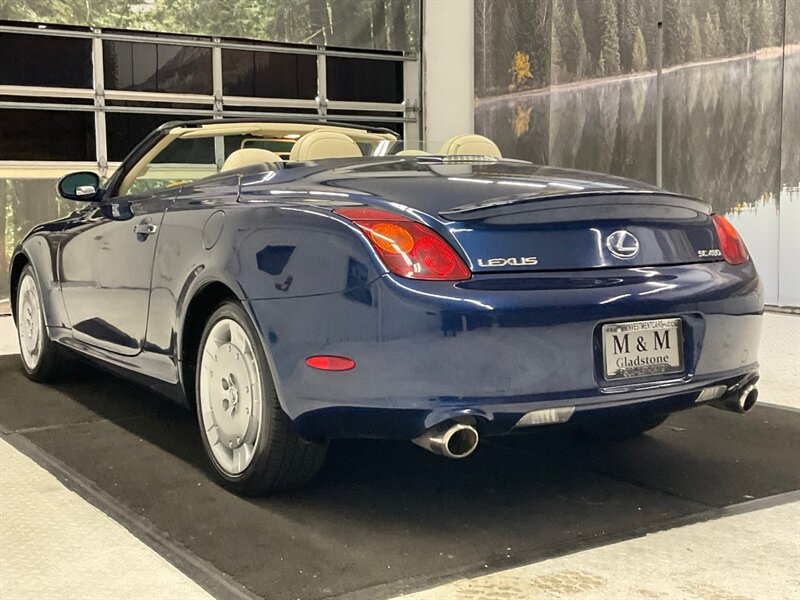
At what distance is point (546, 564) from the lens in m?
2.18

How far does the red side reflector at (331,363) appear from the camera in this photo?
7.39 ft

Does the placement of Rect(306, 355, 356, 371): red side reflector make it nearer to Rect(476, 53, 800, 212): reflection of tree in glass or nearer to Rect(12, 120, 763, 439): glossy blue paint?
Rect(12, 120, 763, 439): glossy blue paint

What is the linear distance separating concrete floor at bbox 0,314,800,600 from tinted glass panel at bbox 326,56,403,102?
7680 millimetres

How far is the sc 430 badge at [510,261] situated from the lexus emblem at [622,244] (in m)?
0.24

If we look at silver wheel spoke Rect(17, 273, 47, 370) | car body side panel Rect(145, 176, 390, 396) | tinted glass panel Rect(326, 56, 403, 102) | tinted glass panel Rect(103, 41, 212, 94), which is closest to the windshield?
car body side panel Rect(145, 176, 390, 396)

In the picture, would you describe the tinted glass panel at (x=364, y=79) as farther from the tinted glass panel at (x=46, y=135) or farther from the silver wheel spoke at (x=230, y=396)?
the silver wheel spoke at (x=230, y=396)

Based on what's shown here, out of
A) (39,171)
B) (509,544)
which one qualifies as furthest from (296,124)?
(39,171)

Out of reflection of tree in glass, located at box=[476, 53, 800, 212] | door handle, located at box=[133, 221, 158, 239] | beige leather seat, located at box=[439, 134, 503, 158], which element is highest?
reflection of tree in glass, located at box=[476, 53, 800, 212]

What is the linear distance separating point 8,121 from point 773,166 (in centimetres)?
639

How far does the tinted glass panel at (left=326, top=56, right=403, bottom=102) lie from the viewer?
9.80m

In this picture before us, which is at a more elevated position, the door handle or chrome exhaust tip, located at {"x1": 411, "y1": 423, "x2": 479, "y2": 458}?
the door handle

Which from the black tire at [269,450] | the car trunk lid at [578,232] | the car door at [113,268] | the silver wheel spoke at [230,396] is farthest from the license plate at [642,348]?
the car door at [113,268]

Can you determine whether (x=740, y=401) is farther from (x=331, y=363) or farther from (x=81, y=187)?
(x=81, y=187)

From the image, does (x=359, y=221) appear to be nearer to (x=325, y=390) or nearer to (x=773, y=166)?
(x=325, y=390)
